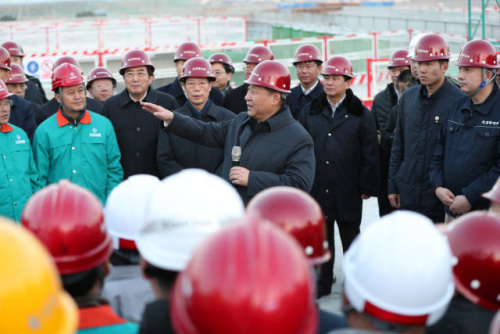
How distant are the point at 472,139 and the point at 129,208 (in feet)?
11.1

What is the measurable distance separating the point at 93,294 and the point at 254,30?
3916cm

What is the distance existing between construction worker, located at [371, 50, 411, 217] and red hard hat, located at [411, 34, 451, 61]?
4.22 ft

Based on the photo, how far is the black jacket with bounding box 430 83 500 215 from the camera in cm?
573

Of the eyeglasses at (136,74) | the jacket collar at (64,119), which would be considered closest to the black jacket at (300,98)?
the eyeglasses at (136,74)

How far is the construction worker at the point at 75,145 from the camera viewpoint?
6281 mm

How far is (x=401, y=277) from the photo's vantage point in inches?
96.0

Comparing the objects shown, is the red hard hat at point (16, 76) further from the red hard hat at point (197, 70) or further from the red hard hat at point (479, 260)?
the red hard hat at point (479, 260)

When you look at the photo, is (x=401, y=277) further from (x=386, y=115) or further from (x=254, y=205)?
(x=386, y=115)

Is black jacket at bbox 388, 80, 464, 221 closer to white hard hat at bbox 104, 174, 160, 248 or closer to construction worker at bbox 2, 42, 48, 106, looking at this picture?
white hard hat at bbox 104, 174, 160, 248

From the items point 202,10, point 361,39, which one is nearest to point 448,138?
point 361,39

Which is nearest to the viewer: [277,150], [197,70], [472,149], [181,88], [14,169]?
[277,150]

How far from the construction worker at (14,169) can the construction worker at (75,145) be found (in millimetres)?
138

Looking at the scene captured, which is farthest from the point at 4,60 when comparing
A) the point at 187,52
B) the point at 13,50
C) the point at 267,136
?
the point at 267,136

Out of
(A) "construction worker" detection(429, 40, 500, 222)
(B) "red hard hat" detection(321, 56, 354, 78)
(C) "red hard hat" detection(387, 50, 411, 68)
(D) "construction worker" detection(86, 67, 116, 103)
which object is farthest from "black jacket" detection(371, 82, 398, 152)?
(D) "construction worker" detection(86, 67, 116, 103)
